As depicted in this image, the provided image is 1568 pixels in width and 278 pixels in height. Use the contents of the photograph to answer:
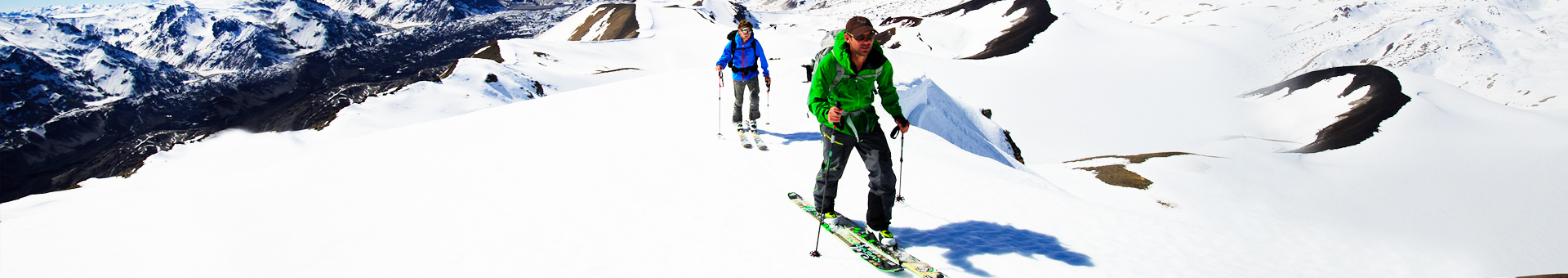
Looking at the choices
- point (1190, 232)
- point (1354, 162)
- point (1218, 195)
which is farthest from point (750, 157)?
point (1354, 162)

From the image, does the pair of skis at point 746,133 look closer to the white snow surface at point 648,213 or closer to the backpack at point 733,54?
the white snow surface at point 648,213

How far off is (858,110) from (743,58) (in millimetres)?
5979

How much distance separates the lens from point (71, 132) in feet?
647

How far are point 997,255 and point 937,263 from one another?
94cm

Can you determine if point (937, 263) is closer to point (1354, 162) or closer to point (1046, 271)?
point (1046, 271)

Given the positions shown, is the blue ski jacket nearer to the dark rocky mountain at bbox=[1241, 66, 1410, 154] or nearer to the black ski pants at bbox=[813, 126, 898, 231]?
the black ski pants at bbox=[813, 126, 898, 231]

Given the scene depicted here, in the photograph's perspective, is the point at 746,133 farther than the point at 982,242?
Yes

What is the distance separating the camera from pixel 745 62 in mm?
11961

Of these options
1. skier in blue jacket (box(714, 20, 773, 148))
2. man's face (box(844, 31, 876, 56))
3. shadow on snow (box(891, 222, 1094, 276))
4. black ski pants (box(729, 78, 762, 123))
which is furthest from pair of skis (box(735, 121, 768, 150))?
man's face (box(844, 31, 876, 56))

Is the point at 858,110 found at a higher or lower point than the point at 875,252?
higher

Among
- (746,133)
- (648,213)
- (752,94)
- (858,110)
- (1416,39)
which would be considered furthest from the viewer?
(1416,39)

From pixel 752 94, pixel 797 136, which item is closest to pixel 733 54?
pixel 752 94

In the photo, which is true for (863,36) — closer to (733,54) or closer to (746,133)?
(733,54)

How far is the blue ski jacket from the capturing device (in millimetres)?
11867
